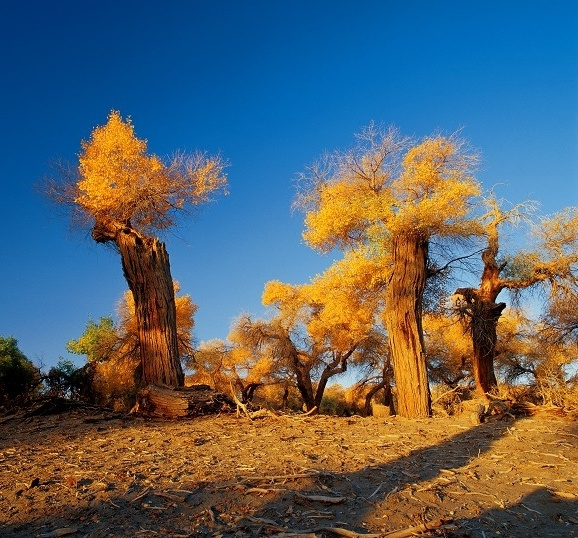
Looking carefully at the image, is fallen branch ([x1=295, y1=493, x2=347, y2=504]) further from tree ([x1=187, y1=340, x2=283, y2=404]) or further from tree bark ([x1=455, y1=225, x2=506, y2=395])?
tree ([x1=187, y1=340, x2=283, y2=404])

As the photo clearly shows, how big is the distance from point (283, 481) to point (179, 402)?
5.40 meters

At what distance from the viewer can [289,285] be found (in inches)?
1011

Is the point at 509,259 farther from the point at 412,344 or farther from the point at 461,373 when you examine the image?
the point at 461,373

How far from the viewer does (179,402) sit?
9711 millimetres

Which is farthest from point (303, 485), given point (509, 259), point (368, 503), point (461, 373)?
point (461, 373)

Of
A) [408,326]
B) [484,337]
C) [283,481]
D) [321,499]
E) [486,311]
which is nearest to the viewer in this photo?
[321,499]

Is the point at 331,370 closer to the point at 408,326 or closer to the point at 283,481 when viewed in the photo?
the point at 408,326

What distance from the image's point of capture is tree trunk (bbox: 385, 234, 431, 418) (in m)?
11.0

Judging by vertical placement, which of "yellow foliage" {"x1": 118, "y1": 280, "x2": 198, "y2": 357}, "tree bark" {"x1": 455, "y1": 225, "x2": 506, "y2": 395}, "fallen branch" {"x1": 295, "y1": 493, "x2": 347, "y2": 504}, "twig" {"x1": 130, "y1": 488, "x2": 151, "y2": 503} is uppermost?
"yellow foliage" {"x1": 118, "y1": 280, "x2": 198, "y2": 357}

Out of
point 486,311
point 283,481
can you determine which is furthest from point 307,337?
point 283,481

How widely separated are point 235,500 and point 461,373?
76.4 feet

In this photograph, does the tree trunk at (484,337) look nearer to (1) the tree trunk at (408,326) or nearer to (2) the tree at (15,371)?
(1) the tree trunk at (408,326)

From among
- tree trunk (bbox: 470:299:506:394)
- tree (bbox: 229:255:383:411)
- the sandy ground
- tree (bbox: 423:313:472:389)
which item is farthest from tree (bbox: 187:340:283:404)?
→ the sandy ground

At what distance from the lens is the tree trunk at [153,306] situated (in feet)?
36.3
